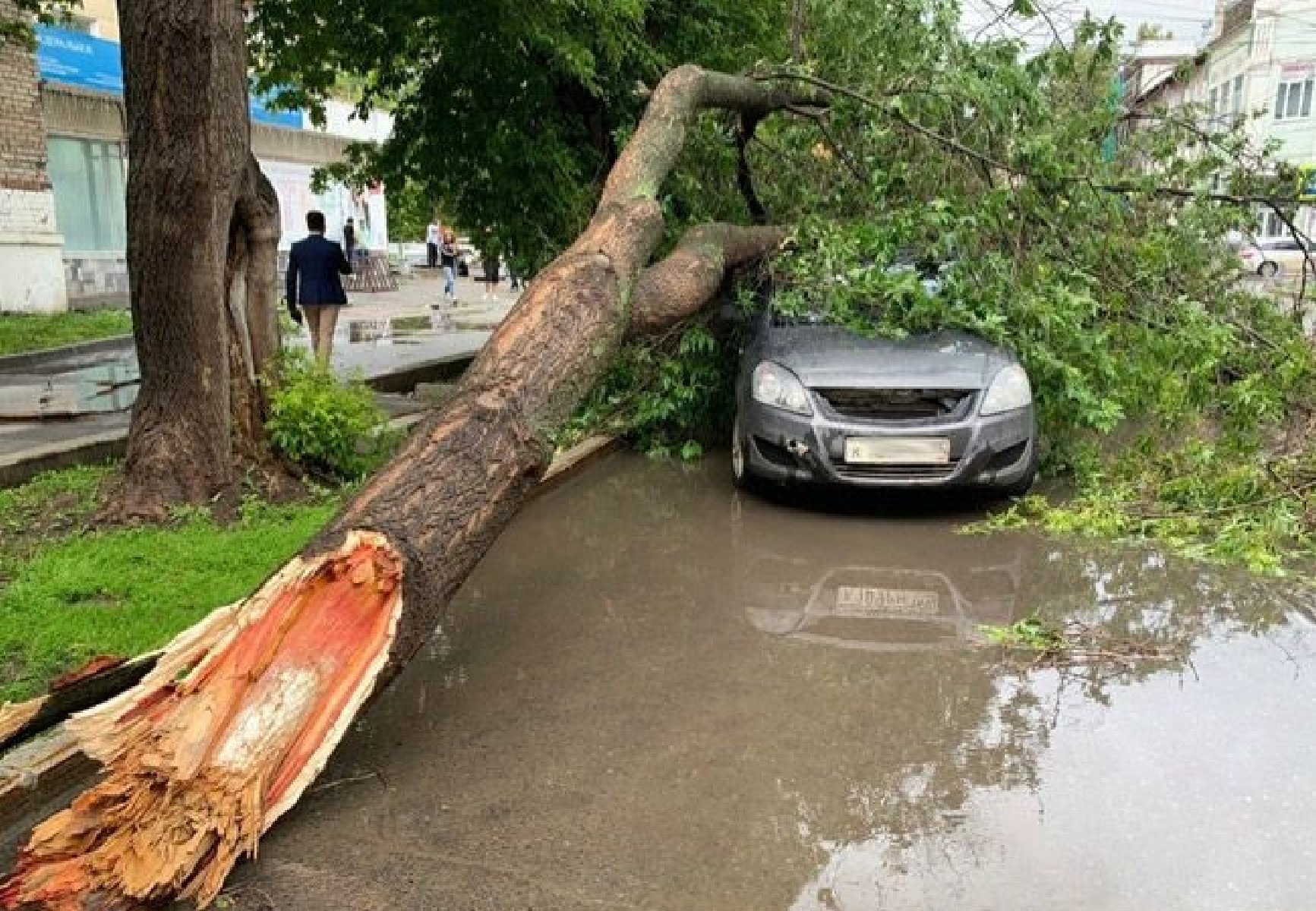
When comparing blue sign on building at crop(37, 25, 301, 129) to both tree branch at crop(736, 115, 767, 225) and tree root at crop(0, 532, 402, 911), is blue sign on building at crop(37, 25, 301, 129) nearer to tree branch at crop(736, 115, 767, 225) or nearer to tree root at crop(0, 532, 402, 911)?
tree branch at crop(736, 115, 767, 225)

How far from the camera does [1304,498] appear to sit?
238 inches

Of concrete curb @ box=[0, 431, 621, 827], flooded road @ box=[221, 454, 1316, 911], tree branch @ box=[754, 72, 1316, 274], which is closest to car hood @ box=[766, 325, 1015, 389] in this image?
flooded road @ box=[221, 454, 1316, 911]

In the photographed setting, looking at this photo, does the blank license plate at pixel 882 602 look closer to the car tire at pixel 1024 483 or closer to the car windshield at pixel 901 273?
the car tire at pixel 1024 483

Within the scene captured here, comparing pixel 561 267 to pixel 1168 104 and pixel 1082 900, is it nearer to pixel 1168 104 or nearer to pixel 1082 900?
pixel 1082 900

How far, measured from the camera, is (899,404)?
20.6 ft

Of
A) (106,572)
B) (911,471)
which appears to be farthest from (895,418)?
(106,572)

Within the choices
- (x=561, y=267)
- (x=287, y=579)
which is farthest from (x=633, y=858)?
(x=561, y=267)

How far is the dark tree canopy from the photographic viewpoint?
32.0ft

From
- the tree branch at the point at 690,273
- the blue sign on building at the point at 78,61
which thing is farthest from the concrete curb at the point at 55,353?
the tree branch at the point at 690,273

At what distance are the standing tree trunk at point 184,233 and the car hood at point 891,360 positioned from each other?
10.5 ft

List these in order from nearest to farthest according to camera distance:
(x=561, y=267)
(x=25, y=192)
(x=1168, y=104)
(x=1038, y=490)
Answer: (x=561, y=267)
(x=1038, y=490)
(x=1168, y=104)
(x=25, y=192)

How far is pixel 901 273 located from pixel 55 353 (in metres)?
11.6

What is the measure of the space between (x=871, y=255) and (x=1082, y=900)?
503cm

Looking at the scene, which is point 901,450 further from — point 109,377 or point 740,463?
point 109,377
